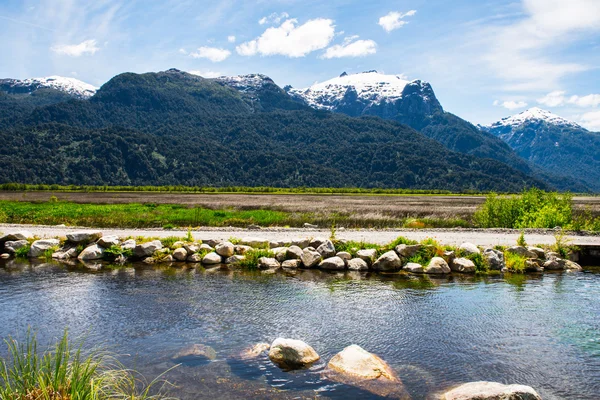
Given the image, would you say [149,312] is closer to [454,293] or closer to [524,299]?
[454,293]

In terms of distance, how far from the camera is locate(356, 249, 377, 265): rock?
68.7ft

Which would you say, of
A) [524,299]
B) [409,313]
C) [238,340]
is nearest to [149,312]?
[238,340]

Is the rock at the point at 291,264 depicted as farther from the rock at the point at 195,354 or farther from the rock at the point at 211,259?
the rock at the point at 195,354

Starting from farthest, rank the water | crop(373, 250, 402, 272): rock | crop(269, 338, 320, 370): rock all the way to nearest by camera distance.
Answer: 1. crop(373, 250, 402, 272): rock
2. crop(269, 338, 320, 370): rock
3. the water

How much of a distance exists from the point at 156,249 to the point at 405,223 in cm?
2225

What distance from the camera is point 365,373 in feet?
30.8

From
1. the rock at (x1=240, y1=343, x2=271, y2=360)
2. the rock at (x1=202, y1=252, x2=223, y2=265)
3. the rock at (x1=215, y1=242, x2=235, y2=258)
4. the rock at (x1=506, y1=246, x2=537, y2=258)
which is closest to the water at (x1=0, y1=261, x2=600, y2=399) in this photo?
the rock at (x1=240, y1=343, x2=271, y2=360)

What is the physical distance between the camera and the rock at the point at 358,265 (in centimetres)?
2061

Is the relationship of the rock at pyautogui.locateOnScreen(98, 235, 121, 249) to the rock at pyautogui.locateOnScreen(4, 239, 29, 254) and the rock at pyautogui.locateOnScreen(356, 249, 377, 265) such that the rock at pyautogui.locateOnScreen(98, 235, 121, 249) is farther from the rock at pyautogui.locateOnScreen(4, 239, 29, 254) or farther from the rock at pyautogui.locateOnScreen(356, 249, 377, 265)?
the rock at pyautogui.locateOnScreen(356, 249, 377, 265)

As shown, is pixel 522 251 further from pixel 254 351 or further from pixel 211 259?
pixel 254 351

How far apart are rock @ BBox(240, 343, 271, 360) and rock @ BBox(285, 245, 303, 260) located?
34.5 feet

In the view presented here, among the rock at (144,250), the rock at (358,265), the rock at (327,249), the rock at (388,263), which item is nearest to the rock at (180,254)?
the rock at (144,250)

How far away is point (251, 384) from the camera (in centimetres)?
904

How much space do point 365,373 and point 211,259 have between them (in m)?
13.9
